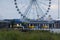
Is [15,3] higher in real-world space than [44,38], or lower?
higher

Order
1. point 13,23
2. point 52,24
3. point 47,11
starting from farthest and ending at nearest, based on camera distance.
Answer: point 13,23, point 52,24, point 47,11

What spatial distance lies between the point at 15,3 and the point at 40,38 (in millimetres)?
21500

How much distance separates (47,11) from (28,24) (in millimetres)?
15568

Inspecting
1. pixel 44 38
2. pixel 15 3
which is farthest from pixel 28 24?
pixel 44 38

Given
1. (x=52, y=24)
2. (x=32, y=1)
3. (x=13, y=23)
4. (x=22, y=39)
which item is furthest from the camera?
(x=13, y=23)

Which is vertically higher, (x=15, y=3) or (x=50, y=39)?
(x=15, y=3)

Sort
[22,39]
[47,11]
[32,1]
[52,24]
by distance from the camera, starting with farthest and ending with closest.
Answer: [52,24], [47,11], [32,1], [22,39]

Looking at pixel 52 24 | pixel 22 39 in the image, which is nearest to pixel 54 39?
pixel 22 39

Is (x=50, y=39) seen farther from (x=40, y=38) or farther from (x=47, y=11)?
(x=47, y=11)

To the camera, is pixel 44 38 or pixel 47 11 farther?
pixel 47 11

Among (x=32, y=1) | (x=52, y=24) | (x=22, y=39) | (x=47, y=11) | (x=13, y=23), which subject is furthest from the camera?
(x=13, y=23)

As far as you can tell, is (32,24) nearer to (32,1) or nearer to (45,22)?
(45,22)

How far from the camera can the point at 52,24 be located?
48156 mm

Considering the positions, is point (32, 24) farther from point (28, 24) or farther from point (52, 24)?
point (52, 24)
